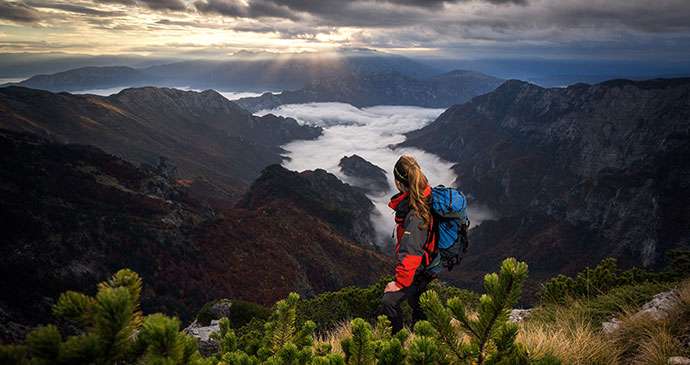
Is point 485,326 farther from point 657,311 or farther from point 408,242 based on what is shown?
point 657,311

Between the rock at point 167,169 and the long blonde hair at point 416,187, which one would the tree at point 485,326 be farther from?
the rock at point 167,169

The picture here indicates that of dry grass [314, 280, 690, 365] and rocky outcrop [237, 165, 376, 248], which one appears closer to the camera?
dry grass [314, 280, 690, 365]

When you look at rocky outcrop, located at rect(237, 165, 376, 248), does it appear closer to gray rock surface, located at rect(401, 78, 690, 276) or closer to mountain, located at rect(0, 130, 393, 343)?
mountain, located at rect(0, 130, 393, 343)

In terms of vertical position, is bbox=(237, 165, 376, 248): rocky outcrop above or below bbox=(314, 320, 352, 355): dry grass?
below

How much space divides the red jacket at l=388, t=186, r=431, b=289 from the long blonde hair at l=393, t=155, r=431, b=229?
0.23 feet

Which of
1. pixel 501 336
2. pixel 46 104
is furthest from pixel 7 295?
pixel 46 104

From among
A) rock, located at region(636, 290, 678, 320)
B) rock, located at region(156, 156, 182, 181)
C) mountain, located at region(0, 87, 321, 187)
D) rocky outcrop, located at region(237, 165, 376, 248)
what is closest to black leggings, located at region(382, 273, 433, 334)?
rock, located at region(636, 290, 678, 320)

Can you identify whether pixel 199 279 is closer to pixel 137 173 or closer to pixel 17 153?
pixel 137 173

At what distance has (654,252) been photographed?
93875 mm

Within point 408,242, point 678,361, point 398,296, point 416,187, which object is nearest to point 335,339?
point 398,296

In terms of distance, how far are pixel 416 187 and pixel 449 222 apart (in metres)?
0.67

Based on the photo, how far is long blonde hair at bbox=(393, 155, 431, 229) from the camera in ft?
14.3

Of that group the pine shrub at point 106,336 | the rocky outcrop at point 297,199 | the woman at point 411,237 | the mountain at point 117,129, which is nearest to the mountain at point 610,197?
the rocky outcrop at point 297,199

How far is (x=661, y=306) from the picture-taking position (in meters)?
4.88
